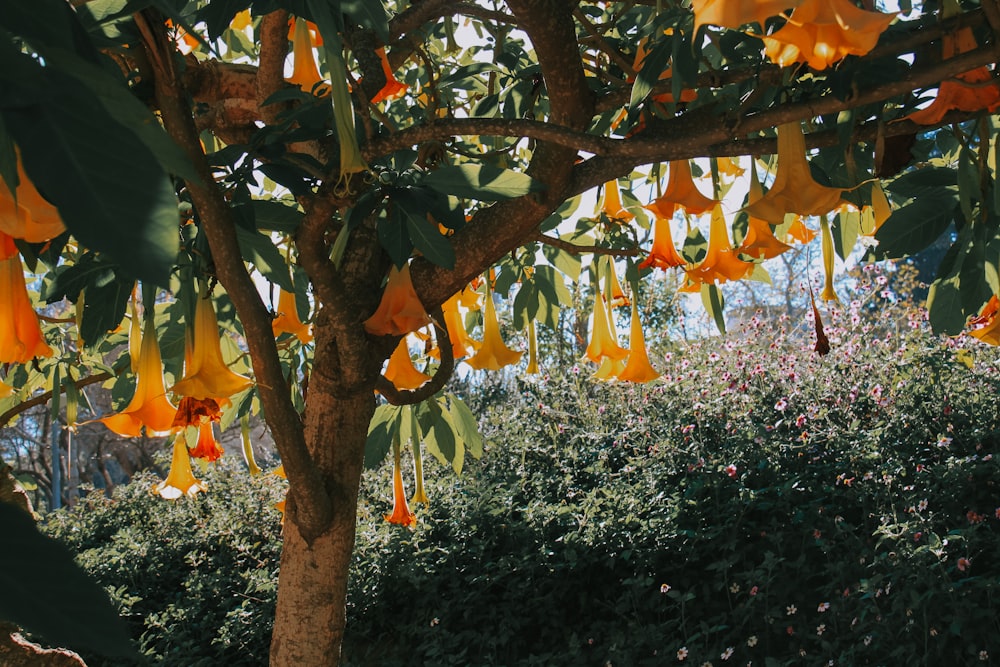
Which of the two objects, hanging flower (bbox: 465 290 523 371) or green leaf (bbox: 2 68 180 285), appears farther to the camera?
hanging flower (bbox: 465 290 523 371)

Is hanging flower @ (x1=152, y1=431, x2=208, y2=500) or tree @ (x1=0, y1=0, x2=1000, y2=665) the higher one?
hanging flower @ (x1=152, y1=431, x2=208, y2=500)

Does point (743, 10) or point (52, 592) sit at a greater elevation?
point (743, 10)

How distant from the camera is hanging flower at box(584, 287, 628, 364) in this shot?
7.86 feet

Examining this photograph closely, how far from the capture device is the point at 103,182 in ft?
1.11

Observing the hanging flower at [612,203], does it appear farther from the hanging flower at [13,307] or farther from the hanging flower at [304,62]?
the hanging flower at [13,307]

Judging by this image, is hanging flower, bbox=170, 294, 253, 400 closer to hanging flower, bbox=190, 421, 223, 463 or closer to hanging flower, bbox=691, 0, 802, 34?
hanging flower, bbox=691, 0, 802, 34

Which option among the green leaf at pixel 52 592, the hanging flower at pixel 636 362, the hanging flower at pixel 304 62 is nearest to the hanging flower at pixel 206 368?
the hanging flower at pixel 304 62

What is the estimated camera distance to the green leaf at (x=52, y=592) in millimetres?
267

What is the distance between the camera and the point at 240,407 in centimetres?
265

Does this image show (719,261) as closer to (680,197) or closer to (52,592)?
(680,197)

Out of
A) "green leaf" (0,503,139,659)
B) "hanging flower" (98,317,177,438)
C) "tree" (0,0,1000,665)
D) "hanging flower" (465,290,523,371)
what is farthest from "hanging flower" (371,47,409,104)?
"green leaf" (0,503,139,659)

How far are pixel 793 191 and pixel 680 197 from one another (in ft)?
1.30

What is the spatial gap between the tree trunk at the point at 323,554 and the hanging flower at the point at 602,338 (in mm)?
775

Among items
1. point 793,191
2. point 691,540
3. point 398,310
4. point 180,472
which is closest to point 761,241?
point 793,191
